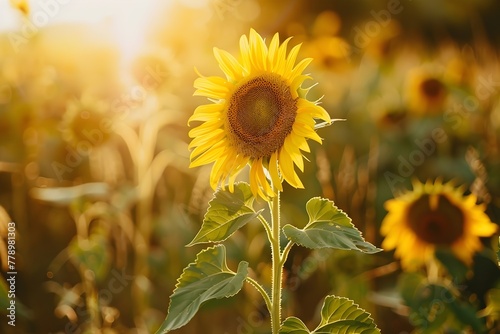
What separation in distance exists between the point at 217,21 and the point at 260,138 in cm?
204

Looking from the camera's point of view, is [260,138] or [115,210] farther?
[115,210]

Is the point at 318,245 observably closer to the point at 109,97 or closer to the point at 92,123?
the point at 92,123

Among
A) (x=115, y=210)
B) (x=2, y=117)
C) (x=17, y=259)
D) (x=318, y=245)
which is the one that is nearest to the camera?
(x=318, y=245)

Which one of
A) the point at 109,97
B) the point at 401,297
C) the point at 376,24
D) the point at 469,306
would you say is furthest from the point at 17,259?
the point at 376,24

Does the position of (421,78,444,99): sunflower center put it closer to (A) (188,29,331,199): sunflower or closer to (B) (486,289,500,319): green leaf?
(B) (486,289,500,319): green leaf

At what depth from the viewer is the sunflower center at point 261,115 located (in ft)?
2.98

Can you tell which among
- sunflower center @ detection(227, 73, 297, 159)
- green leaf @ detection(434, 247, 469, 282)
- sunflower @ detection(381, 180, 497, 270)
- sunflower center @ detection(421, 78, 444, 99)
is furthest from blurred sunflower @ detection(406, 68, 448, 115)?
sunflower center @ detection(227, 73, 297, 159)

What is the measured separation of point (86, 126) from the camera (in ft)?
5.79

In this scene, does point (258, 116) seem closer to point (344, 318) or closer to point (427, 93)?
point (344, 318)

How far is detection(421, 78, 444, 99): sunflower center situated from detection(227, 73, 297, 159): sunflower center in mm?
1883

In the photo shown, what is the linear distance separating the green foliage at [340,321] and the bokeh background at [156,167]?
0.18m

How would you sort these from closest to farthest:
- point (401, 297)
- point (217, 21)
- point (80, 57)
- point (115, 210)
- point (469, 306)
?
point (469, 306) < point (401, 297) < point (115, 210) < point (80, 57) < point (217, 21)

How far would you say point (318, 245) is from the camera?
819 mm

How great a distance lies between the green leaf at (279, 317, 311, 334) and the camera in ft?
2.82
